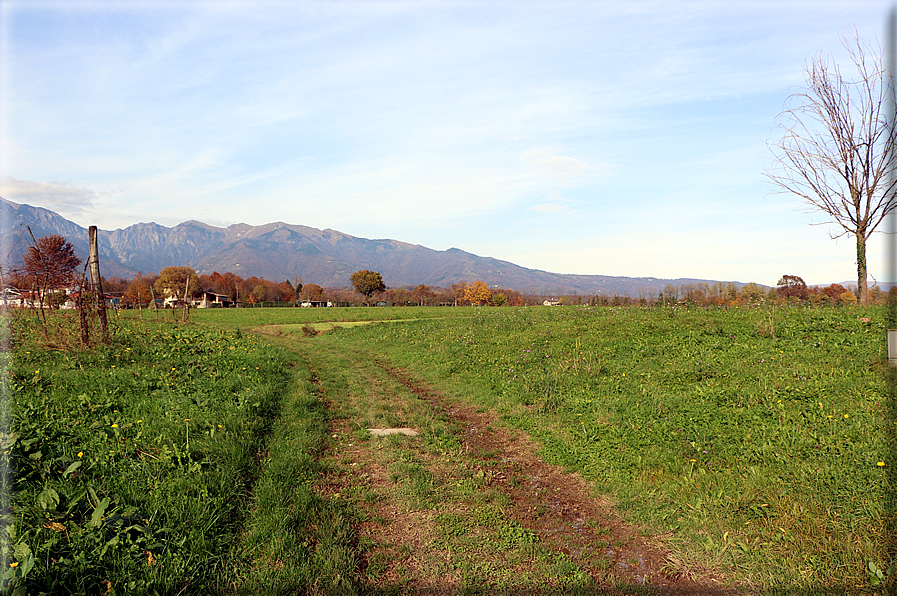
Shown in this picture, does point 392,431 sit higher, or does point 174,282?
point 174,282

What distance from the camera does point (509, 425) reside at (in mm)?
8336

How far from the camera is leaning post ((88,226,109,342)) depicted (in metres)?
11.1

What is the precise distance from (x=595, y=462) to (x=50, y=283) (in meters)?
13.1

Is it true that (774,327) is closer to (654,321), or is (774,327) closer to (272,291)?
(654,321)

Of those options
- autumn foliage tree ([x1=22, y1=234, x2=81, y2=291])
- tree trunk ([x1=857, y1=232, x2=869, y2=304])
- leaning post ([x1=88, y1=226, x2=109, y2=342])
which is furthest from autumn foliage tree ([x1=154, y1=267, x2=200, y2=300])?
tree trunk ([x1=857, y1=232, x2=869, y2=304])

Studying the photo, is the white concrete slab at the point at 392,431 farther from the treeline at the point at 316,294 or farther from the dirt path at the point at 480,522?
the treeline at the point at 316,294

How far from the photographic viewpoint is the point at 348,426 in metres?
8.12

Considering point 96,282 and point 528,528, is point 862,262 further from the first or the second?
point 96,282

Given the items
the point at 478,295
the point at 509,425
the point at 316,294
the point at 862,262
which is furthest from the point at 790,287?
the point at 316,294

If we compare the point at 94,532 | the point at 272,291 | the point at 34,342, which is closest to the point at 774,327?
the point at 94,532

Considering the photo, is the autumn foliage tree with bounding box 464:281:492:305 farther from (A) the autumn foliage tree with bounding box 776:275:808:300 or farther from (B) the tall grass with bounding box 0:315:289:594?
(B) the tall grass with bounding box 0:315:289:594

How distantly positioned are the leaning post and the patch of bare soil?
27.3ft

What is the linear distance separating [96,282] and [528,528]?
41.5 feet

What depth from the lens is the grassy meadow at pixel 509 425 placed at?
3.65m
